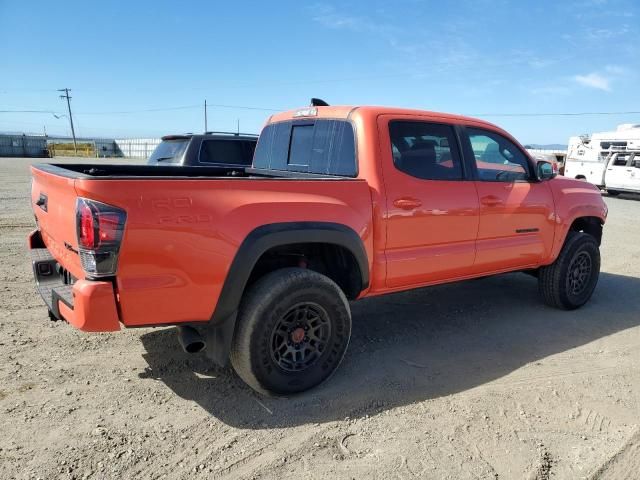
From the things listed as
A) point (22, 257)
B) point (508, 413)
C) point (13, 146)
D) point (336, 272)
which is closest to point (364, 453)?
point (508, 413)

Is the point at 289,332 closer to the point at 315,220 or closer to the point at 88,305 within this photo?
the point at 315,220

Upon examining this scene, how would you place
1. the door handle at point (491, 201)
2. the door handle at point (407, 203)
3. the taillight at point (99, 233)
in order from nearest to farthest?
the taillight at point (99, 233) → the door handle at point (407, 203) → the door handle at point (491, 201)

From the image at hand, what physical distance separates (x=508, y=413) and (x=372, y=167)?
1883mm

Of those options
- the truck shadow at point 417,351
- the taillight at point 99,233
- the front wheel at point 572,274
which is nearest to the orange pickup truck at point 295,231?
the taillight at point 99,233

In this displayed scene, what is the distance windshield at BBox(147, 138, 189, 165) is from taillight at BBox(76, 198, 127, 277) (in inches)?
223

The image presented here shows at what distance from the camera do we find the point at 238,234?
294cm

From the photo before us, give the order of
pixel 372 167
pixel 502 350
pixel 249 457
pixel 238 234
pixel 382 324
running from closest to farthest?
pixel 249 457 → pixel 238 234 → pixel 372 167 → pixel 502 350 → pixel 382 324

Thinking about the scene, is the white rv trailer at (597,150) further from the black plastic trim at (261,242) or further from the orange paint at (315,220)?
the black plastic trim at (261,242)

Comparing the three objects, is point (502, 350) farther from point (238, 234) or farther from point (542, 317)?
point (238, 234)

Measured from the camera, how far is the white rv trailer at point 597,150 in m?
19.0

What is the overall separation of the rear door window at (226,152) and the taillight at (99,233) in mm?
5699

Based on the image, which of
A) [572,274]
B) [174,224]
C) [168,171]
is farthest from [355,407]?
[572,274]

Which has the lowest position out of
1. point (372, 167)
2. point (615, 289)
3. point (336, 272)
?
point (615, 289)

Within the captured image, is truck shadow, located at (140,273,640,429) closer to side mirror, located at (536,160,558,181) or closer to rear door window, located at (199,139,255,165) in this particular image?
side mirror, located at (536,160,558,181)
